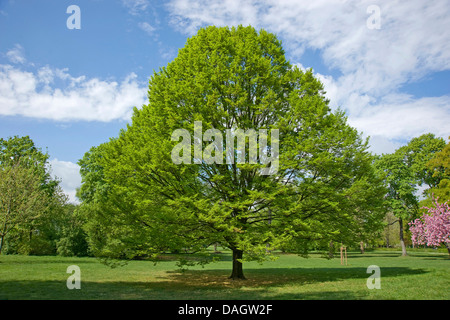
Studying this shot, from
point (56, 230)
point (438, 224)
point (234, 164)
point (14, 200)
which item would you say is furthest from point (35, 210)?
point (438, 224)

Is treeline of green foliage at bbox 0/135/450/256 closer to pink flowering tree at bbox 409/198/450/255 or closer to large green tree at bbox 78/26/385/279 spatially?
pink flowering tree at bbox 409/198/450/255

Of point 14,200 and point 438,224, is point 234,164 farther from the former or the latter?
point 438,224

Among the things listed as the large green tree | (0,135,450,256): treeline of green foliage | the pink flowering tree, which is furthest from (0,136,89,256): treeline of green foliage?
the pink flowering tree

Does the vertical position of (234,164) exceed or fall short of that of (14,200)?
it exceeds it

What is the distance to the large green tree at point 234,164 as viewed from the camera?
13.4 meters

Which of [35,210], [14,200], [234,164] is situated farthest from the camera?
[35,210]

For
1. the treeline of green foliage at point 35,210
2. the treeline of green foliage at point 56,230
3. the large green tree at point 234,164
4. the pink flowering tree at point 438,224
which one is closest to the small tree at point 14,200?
the treeline of green foliage at point 35,210

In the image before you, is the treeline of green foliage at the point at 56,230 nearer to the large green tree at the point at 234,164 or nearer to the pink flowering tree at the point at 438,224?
the pink flowering tree at the point at 438,224

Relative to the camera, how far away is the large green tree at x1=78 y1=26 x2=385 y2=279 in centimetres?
1341

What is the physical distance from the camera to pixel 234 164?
1501 cm

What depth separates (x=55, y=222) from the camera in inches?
1564

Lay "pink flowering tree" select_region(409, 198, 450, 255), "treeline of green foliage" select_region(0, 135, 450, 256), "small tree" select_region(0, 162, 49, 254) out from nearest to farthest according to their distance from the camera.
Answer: "small tree" select_region(0, 162, 49, 254)
"pink flowering tree" select_region(409, 198, 450, 255)
"treeline of green foliage" select_region(0, 135, 450, 256)

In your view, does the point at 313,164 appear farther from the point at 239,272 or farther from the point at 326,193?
the point at 239,272

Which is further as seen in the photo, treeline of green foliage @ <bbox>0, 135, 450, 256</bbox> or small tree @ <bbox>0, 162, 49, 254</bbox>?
treeline of green foliage @ <bbox>0, 135, 450, 256</bbox>
